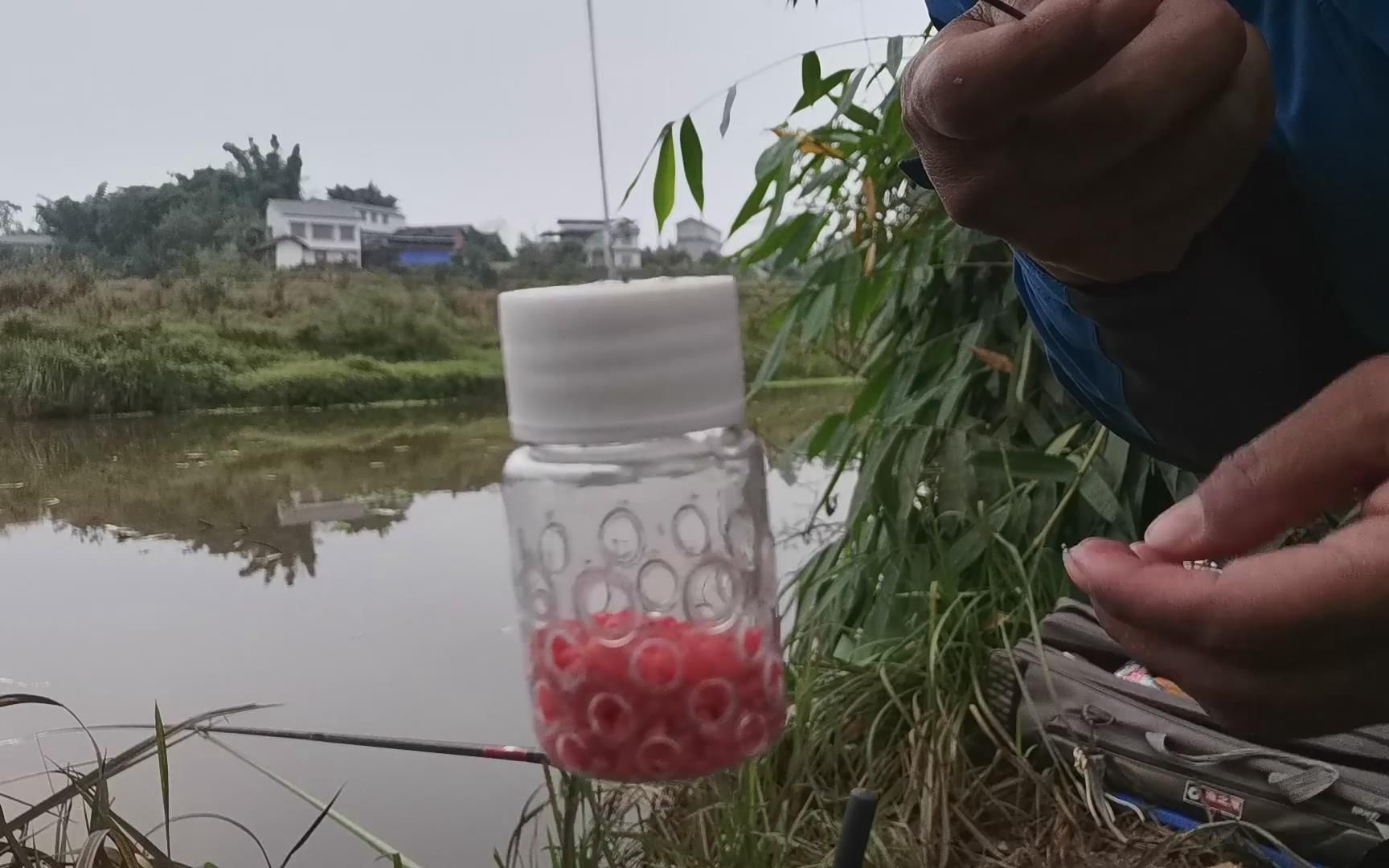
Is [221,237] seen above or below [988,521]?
above

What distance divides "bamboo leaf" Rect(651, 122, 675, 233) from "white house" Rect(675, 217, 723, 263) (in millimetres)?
65

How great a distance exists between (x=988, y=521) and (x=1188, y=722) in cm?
22

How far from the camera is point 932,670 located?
0.77 metres

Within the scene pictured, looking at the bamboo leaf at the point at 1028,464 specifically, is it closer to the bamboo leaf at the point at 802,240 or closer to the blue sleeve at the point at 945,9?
the bamboo leaf at the point at 802,240

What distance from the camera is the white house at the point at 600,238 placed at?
71 centimetres

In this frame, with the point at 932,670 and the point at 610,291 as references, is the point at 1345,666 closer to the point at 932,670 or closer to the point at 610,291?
the point at 610,291

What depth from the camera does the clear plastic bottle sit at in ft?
1.15

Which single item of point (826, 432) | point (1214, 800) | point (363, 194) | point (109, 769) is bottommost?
point (1214, 800)

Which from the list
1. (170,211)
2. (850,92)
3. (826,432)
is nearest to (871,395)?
(826,432)

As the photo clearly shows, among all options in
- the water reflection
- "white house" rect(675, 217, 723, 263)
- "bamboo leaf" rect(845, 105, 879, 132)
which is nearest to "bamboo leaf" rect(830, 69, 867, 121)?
"bamboo leaf" rect(845, 105, 879, 132)

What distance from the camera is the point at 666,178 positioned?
28.6 inches

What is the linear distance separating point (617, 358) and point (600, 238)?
0.40 m

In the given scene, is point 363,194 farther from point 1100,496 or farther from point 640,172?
point 1100,496

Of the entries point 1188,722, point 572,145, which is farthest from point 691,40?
point 1188,722
